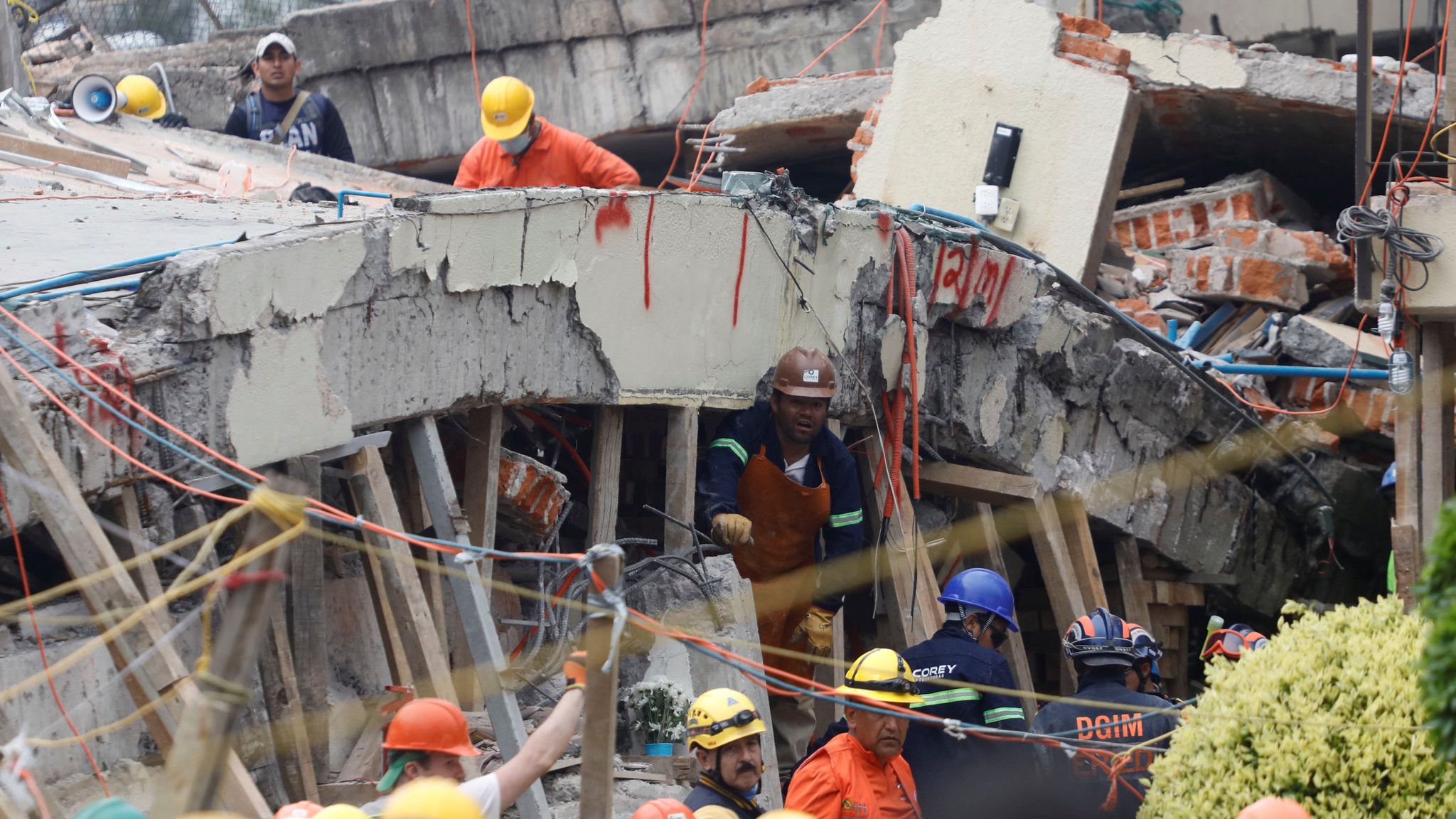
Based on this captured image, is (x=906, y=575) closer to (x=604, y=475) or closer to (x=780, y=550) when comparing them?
(x=780, y=550)

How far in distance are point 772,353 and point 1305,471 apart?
493cm

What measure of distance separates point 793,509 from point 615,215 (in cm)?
165

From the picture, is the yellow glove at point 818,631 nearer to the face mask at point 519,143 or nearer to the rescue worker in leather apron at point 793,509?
the rescue worker in leather apron at point 793,509

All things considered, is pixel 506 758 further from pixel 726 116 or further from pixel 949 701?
pixel 726 116

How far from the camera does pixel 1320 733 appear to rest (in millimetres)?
4473

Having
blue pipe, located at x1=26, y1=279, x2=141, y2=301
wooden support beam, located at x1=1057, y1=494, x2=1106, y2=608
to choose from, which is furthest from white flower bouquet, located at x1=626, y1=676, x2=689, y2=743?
wooden support beam, located at x1=1057, y1=494, x2=1106, y2=608

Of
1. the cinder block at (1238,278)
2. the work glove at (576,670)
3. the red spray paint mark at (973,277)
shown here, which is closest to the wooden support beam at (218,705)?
the work glove at (576,670)

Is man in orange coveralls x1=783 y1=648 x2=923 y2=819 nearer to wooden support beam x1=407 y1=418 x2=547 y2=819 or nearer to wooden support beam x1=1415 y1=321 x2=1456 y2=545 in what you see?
→ wooden support beam x1=407 y1=418 x2=547 y2=819

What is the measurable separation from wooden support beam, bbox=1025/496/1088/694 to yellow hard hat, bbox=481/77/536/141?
345 cm

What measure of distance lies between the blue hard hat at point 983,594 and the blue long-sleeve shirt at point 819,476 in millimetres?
1066

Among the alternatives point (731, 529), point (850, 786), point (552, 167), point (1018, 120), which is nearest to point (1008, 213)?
point (1018, 120)

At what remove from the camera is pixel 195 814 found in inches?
107

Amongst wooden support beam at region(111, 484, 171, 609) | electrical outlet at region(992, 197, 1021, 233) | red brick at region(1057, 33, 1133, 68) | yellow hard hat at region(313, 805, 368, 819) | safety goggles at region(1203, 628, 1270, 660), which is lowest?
safety goggles at region(1203, 628, 1270, 660)

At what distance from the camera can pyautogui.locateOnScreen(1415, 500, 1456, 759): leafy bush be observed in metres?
3.52
